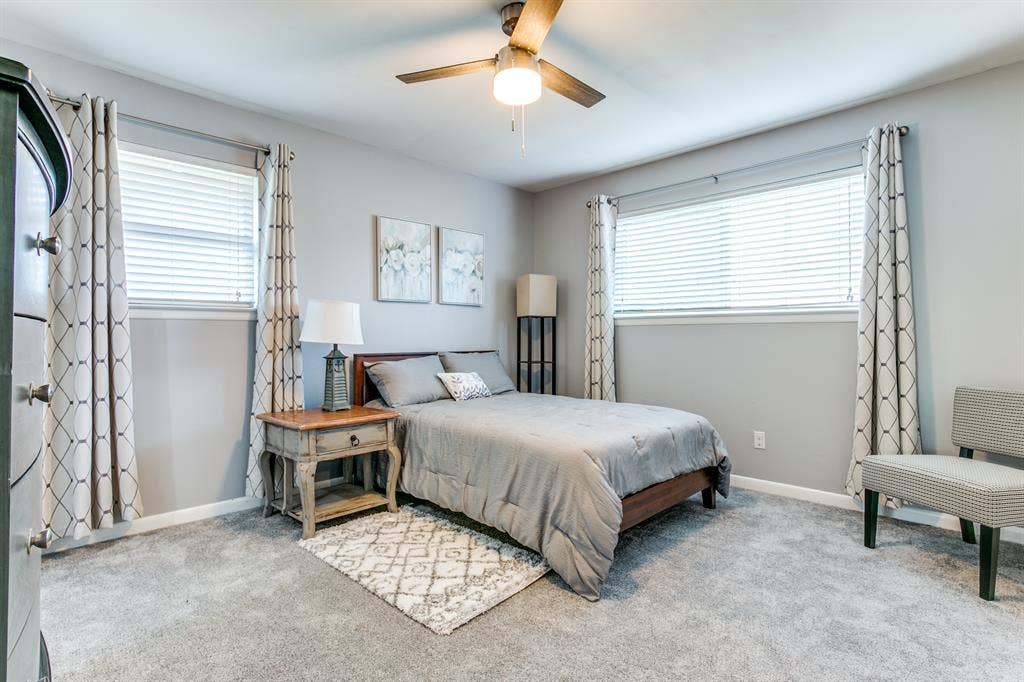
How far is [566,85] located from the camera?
90.0 inches

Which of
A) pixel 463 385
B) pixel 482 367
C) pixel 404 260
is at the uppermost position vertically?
pixel 404 260

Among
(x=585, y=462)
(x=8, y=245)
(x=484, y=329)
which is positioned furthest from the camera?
(x=484, y=329)

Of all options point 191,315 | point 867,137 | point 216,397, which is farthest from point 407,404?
point 867,137

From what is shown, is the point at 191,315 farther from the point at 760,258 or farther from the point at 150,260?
the point at 760,258

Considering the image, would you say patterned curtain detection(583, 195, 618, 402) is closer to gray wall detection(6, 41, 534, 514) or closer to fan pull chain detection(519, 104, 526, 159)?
fan pull chain detection(519, 104, 526, 159)

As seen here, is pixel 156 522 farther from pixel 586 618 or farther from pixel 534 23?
pixel 534 23

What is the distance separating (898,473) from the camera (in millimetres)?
2430

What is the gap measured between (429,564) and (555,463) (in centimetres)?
77

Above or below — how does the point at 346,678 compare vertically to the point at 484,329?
below

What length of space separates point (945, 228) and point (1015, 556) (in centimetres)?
170

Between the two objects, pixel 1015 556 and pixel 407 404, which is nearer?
pixel 1015 556

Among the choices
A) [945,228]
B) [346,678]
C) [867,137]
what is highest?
[867,137]

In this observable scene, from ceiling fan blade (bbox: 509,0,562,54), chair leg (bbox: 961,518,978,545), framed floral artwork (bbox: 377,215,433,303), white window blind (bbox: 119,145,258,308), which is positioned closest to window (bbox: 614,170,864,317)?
chair leg (bbox: 961,518,978,545)

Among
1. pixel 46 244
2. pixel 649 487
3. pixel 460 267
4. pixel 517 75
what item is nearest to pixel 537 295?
pixel 460 267
